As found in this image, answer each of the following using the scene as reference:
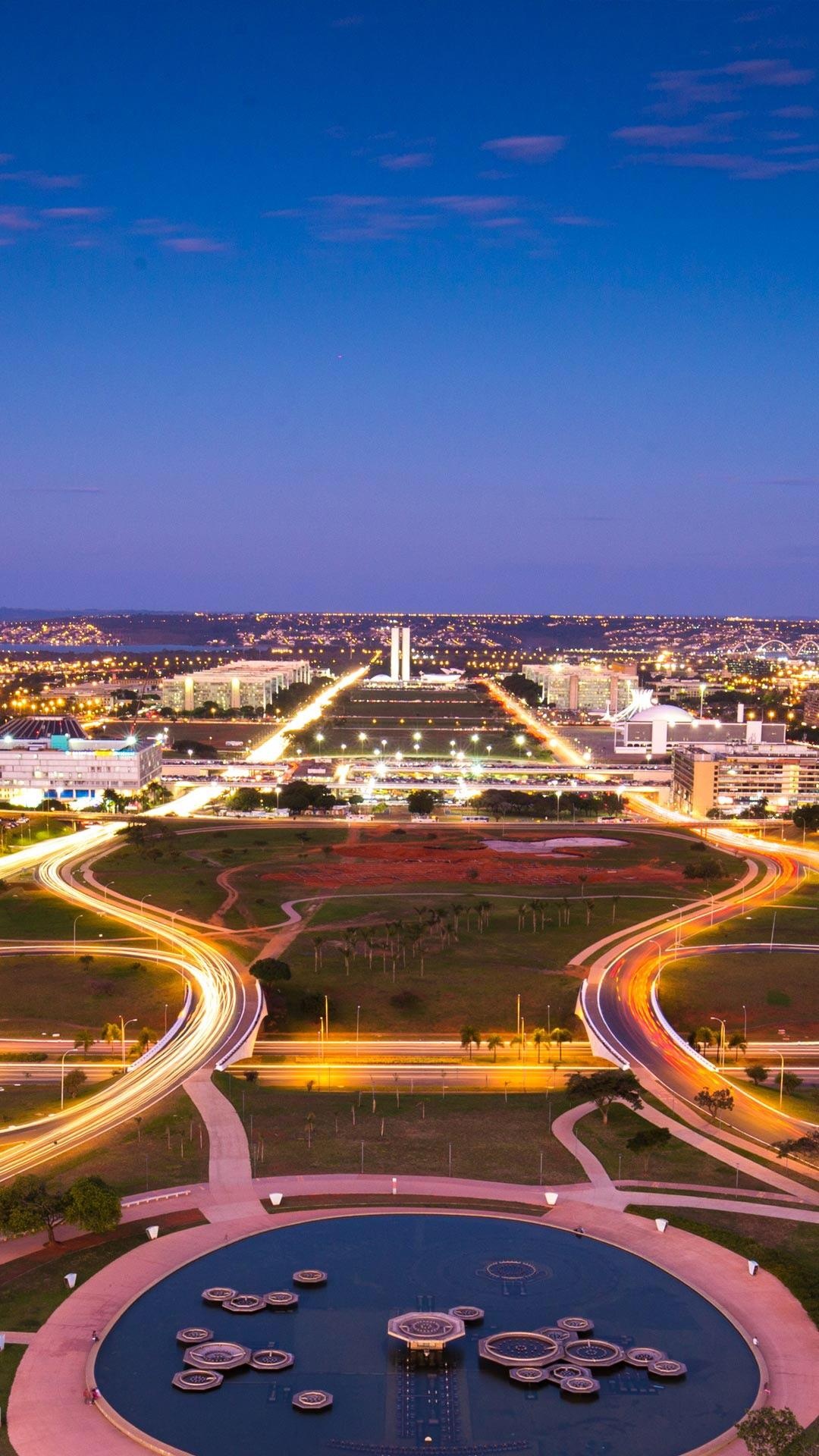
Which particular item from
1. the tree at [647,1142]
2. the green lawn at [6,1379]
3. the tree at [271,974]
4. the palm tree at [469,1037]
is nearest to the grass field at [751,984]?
the palm tree at [469,1037]

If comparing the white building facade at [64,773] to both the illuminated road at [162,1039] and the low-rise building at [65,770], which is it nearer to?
the low-rise building at [65,770]

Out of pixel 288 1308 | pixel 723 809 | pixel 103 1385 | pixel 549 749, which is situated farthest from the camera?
pixel 549 749

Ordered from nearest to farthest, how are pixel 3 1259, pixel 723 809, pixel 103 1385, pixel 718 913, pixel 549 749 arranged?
pixel 103 1385 → pixel 3 1259 → pixel 718 913 → pixel 723 809 → pixel 549 749

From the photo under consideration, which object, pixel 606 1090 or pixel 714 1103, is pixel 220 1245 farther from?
pixel 714 1103

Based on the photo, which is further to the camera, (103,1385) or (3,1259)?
(3,1259)

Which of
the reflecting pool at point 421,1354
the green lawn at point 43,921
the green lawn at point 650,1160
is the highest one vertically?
the green lawn at point 43,921

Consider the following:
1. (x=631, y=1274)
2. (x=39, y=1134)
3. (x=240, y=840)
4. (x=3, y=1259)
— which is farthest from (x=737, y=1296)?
(x=240, y=840)

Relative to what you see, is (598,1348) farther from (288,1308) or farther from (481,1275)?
(288,1308)
